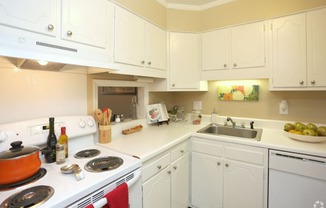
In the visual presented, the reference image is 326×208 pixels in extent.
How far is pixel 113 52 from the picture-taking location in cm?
140

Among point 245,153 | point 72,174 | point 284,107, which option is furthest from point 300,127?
point 72,174

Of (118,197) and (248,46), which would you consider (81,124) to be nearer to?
(118,197)

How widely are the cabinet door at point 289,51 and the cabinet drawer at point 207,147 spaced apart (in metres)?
0.89

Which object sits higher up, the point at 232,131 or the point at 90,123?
the point at 90,123

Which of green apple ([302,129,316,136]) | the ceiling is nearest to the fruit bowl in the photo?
green apple ([302,129,316,136])

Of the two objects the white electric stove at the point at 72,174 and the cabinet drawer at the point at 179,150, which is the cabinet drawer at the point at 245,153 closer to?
the cabinet drawer at the point at 179,150

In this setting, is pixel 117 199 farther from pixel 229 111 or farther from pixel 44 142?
pixel 229 111

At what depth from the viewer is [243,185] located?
5.21 feet

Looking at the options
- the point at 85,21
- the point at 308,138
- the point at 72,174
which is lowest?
the point at 72,174

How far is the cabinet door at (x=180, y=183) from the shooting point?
1589 millimetres

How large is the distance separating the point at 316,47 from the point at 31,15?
225 cm

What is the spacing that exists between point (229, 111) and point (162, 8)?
161 cm

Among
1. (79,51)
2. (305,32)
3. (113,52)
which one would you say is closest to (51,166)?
(79,51)

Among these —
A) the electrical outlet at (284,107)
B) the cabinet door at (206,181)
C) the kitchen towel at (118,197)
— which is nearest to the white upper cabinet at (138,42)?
Answer: the kitchen towel at (118,197)
